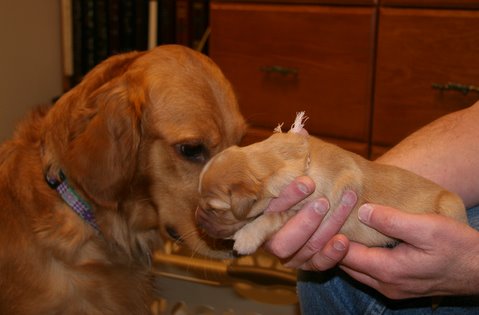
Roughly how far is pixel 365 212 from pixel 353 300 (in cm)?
36

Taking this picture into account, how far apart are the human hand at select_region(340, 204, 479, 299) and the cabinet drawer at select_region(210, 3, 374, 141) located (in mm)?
1028

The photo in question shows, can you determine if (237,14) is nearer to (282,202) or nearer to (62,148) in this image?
(62,148)

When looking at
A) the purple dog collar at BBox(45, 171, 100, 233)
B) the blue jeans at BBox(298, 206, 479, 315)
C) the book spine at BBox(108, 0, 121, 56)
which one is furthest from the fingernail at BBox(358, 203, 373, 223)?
the book spine at BBox(108, 0, 121, 56)

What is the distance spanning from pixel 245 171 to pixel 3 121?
5.49 ft

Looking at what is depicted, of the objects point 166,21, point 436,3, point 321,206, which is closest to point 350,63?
point 436,3

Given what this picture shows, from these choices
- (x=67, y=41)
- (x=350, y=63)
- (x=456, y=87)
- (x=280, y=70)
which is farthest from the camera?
(x=67, y=41)

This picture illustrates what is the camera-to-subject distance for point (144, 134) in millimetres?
1286

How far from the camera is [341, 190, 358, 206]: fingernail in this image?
0.97 meters

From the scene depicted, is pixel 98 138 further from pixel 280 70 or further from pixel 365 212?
pixel 280 70

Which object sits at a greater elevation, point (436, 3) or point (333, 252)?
point (436, 3)

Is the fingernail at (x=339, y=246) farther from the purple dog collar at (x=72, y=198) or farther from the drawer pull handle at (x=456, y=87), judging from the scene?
the drawer pull handle at (x=456, y=87)

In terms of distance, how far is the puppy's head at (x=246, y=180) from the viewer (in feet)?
3.02

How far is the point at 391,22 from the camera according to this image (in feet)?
6.11

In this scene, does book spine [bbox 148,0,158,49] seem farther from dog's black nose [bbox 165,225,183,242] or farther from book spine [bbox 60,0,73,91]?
dog's black nose [bbox 165,225,183,242]
